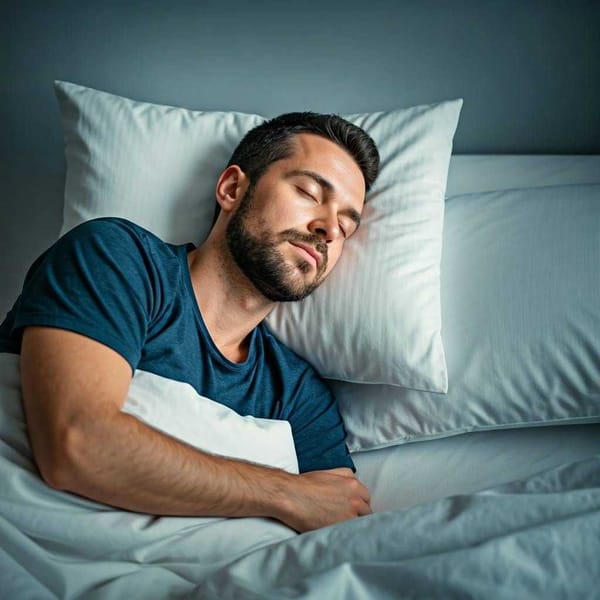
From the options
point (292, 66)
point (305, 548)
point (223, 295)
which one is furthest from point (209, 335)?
point (292, 66)

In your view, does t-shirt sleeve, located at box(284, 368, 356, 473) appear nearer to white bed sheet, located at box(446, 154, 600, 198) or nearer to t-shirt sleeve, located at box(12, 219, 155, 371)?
t-shirt sleeve, located at box(12, 219, 155, 371)

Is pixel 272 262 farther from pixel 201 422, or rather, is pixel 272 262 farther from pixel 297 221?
pixel 201 422

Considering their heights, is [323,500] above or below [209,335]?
below

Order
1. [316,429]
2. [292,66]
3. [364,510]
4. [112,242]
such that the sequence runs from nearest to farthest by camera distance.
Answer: [112,242]
[364,510]
[316,429]
[292,66]

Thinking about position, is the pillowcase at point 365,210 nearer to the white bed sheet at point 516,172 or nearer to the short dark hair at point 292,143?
the short dark hair at point 292,143

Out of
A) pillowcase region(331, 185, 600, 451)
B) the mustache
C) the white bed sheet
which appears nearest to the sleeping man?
the mustache

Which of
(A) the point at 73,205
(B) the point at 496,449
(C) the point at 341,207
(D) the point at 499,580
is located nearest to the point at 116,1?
(A) the point at 73,205

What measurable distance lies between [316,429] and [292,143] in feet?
1.63

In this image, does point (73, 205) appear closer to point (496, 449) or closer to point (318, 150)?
point (318, 150)

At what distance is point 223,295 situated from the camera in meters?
1.34

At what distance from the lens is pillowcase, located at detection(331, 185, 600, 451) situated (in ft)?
4.21

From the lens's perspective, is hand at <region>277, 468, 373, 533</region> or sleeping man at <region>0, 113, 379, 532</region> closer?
sleeping man at <region>0, 113, 379, 532</region>

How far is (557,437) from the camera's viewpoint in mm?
1356

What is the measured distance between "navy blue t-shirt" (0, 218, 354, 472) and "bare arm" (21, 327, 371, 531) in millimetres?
32
